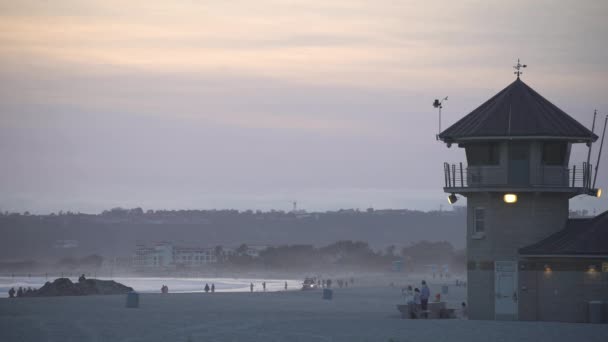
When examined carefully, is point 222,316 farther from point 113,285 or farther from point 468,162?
point 113,285

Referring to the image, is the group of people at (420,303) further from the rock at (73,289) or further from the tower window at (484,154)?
the rock at (73,289)

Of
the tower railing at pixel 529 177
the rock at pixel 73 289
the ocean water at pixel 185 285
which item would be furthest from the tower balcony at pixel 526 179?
the ocean water at pixel 185 285

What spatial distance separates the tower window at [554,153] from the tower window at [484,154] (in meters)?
1.84

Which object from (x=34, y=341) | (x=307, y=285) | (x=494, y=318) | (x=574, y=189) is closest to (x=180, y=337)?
(x=34, y=341)

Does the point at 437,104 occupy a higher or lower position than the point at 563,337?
higher

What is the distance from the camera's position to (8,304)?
162ft

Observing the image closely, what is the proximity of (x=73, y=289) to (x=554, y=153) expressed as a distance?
3278cm

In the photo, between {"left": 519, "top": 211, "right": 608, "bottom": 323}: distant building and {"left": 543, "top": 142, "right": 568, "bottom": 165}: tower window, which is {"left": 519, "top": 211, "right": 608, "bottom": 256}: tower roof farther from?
{"left": 543, "top": 142, "right": 568, "bottom": 165}: tower window

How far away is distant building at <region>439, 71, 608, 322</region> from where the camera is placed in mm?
41812

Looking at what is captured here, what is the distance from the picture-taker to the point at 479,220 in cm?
4369

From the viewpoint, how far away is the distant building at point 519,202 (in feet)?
137

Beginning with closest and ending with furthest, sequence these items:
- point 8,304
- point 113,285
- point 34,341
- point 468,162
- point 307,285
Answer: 1. point 34,341
2. point 468,162
3. point 8,304
4. point 113,285
5. point 307,285

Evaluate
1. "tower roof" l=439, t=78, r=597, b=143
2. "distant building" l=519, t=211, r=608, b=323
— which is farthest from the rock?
"distant building" l=519, t=211, r=608, b=323

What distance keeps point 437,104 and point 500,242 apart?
6.42 meters
